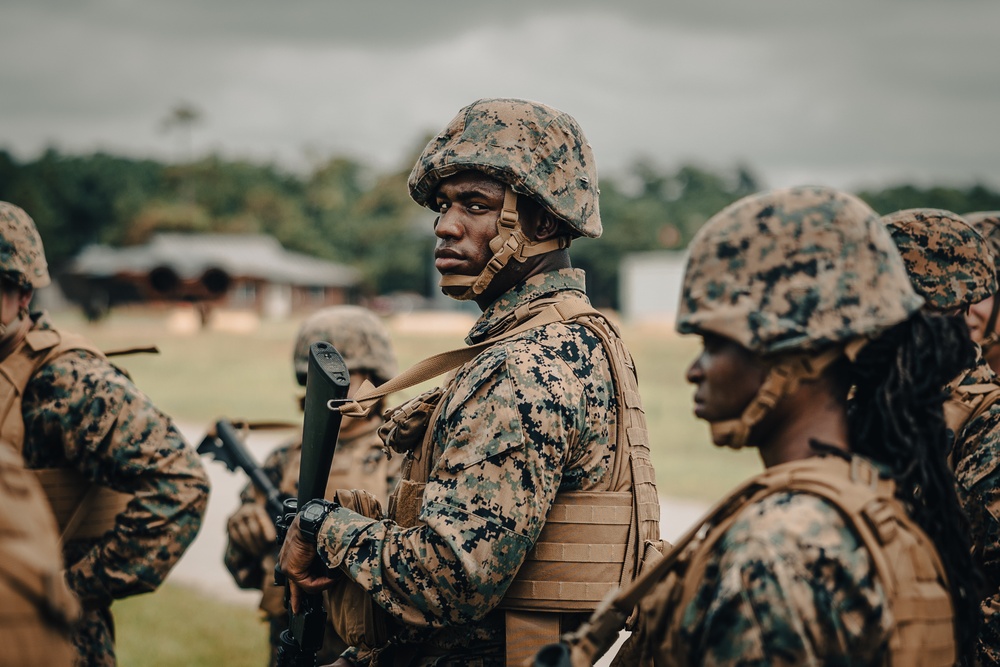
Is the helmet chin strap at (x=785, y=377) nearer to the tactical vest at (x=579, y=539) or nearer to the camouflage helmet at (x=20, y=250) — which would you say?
the tactical vest at (x=579, y=539)

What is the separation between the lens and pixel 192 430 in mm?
19391

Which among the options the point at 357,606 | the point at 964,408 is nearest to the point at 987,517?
the point at 964,408

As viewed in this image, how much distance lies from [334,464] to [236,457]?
0.51 metres

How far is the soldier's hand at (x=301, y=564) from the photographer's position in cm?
317

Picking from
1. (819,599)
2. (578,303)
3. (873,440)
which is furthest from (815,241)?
(578,303)

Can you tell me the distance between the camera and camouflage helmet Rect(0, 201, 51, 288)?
418 cm

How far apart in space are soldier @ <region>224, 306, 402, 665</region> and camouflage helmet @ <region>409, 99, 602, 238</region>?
2.17 meters

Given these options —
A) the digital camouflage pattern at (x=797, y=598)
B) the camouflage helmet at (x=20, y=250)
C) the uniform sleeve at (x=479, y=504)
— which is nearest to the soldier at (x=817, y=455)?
the digital camouflage pattern at (x=797, y=598)

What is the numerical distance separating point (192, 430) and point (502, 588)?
57.5ft

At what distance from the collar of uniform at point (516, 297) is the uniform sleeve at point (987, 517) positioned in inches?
56.5

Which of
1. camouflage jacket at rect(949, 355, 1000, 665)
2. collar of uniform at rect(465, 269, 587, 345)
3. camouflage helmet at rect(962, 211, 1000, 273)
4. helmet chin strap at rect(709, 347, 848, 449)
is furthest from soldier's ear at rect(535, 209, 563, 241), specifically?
camouflage helmet at rect(962, 211, 1000, 273)

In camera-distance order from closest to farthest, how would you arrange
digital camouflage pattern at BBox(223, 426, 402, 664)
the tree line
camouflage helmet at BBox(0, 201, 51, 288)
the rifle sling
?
the rifle sling, camouflage helmet at BBox(0, 201, 51, 288), digital camouflage pattern at BBox(223, 426, 402, 664), the tree line

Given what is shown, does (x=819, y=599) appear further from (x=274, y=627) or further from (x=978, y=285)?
(x=274, y=627)

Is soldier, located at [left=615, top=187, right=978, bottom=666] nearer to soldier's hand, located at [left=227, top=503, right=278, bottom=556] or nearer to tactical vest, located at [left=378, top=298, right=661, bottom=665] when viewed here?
tactical vest, located at [left=378, top=298, right=661, bottom=665]
